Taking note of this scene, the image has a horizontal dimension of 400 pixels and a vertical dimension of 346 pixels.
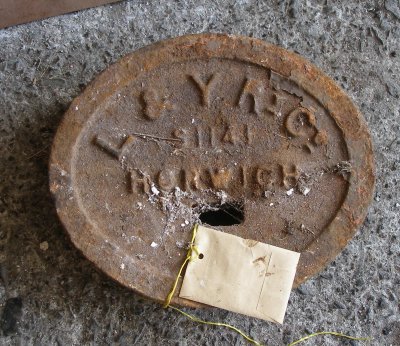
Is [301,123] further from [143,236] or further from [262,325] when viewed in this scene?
[262,325]

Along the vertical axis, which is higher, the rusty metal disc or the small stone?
the rusty metal disc

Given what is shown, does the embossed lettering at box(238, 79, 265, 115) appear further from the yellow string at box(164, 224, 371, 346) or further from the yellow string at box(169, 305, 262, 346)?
the yellow string at box(169, 305, 262, 346)

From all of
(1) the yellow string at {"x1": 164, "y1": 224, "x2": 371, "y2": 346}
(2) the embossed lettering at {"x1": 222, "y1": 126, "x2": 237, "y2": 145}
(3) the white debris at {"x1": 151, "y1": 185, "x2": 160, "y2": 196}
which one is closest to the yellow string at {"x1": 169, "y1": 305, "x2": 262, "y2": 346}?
(1) the yellow string at {"x1": 164, "y1": 224, "x2": 371, "y2": 346}

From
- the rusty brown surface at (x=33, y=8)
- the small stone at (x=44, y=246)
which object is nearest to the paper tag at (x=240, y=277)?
the small stone at (x=44, y=246)

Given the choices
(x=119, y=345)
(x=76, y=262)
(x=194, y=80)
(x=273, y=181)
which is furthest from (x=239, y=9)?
(x=119, y=345)

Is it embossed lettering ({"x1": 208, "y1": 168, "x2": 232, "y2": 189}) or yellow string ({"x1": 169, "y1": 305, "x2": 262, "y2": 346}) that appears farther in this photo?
yellow string ({"x1": 169, "y1": 305, "x2": 262, "y2": 346})
